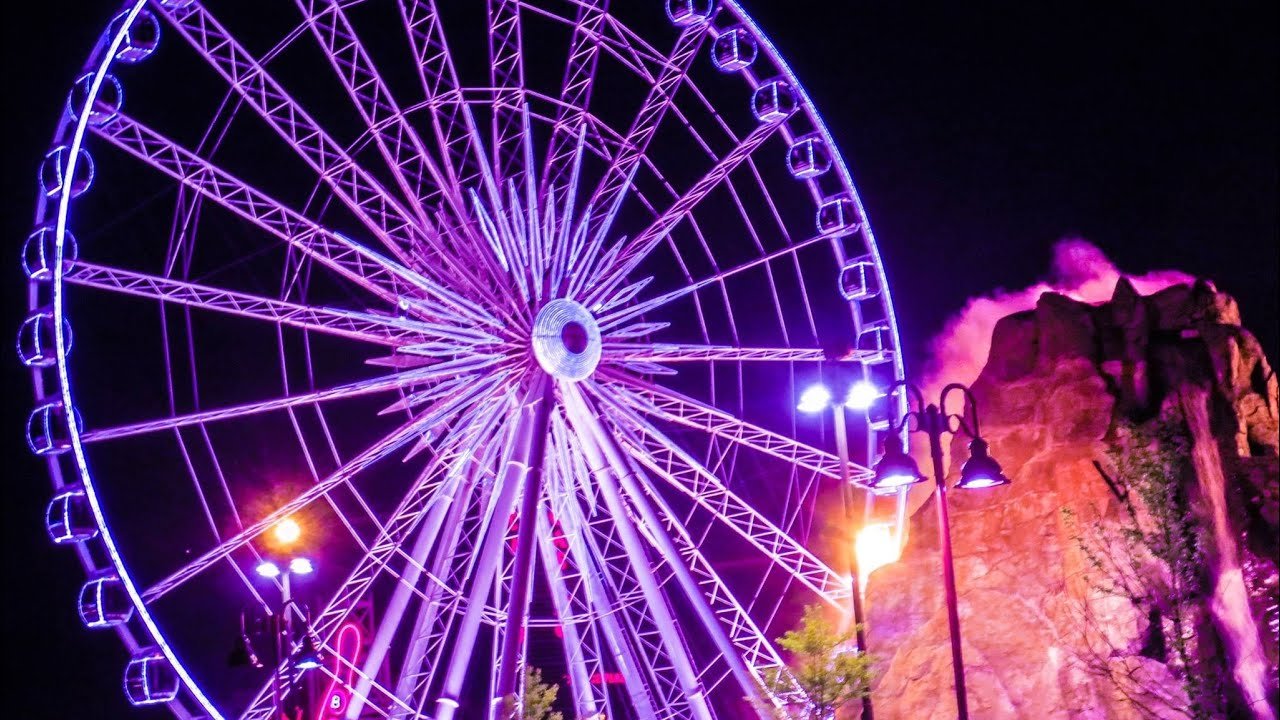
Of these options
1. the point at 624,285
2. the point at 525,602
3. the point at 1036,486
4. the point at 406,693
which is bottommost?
the point at 406,693

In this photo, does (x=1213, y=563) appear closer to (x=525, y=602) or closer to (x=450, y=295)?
(x=525, y=602)

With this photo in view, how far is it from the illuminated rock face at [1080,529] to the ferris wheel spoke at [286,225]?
11.8m

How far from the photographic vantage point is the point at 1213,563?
22984 mm

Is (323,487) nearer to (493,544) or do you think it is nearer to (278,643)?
(493,544)

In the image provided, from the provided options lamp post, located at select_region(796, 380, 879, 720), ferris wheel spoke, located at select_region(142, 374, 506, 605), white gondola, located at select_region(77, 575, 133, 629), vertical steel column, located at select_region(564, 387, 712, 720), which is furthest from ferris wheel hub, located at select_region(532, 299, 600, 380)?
white gondola, located at select_region(77, 575, 133, 629)

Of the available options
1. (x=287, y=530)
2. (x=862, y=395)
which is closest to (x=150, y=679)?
(x=287, y=530)

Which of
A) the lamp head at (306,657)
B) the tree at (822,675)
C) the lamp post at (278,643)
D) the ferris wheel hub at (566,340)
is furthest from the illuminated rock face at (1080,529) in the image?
the lamp post at (278,643)

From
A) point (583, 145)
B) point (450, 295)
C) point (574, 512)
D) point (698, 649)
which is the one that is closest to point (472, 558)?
point (574, 512)

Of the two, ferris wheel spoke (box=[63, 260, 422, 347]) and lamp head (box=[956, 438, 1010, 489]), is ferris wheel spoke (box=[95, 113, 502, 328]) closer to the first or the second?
ferris wheel spoke (box=[63, 260, 422, 347])

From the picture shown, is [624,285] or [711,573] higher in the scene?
[624,285]

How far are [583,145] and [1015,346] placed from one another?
11.6 meters

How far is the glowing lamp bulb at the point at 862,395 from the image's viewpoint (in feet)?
69.1

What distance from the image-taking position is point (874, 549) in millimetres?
29938

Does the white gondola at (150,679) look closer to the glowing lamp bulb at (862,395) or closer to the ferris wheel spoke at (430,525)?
the ferris wheel spoke at (430,525)
